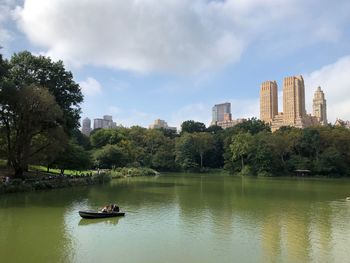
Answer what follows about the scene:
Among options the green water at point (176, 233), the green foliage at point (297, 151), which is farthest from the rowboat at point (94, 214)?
the green foliage at point (297, 151)

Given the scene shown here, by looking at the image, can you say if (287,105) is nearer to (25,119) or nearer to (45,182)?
(45,182)

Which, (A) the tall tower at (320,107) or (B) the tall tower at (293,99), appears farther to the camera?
(A) the tall tower at (320,107)

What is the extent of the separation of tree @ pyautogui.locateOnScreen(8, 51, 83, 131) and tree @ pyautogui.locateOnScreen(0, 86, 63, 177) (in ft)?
8.27

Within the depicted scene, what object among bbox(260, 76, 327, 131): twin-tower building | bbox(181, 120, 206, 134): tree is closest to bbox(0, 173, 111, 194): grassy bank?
bbox(181, 120, 206, 134): tree

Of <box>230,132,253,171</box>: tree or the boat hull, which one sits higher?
<box>230,132,253,171</box>: tree

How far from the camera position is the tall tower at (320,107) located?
6260 inches

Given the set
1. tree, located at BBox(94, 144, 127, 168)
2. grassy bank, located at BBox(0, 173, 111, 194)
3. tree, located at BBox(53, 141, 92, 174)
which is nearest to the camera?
grassy bank, located at BBox(0, 173, 111, 194)

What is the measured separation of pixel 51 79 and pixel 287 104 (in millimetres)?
115776

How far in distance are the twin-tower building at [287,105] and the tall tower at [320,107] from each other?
247 cm

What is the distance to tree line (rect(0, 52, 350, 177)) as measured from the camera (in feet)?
113

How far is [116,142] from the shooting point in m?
73.2

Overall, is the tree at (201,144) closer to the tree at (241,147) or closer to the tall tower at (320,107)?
the tree at (241,147)

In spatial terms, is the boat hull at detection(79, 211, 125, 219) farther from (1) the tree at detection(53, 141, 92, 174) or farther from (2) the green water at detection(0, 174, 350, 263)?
(1) the tree at detection(53, 141, 92, 174)

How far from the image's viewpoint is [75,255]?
12719 mm
